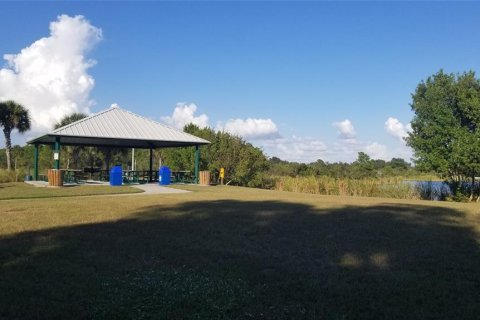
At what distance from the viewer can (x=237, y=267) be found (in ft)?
20.8

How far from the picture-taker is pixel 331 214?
1157 centimetres

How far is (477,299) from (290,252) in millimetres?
2722

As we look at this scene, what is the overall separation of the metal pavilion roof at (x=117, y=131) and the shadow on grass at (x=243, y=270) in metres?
14.5

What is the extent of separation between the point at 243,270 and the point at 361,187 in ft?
61.6

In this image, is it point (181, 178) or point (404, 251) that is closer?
point (404, 251)

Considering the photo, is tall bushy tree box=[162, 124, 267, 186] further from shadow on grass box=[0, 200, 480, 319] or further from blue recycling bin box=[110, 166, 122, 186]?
shadow on grass box=[0, 200, 480, 319]

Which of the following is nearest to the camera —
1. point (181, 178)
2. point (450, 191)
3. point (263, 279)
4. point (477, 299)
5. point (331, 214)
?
point (477, 299)

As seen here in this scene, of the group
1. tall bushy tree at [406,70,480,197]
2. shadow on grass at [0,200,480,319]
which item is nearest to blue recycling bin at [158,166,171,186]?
tall bushy tree at [406,70,480,197]

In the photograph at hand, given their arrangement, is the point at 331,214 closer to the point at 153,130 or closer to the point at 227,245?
the point at 227,245

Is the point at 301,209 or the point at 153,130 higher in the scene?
the point at 153,130

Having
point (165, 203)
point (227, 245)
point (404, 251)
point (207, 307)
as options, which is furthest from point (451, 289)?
point (165, 203)

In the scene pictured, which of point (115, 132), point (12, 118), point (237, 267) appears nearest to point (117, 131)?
point (115, 132)

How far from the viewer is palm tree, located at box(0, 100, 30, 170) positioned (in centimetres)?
3416

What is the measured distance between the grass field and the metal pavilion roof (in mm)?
12890
